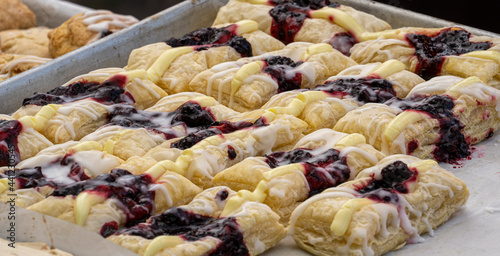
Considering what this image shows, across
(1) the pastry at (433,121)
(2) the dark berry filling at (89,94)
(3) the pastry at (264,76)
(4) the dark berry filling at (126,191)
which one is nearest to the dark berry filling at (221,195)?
(4) the dark berry filling at (126,191)

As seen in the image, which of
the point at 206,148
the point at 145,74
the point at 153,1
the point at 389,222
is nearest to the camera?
the point at 389,222

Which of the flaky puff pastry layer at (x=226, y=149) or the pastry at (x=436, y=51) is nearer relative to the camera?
the flaky puff pastry layer at (x=226, y=149)

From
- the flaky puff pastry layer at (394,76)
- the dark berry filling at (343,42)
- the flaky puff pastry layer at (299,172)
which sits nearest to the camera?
the flaky puff pastry layer at (299,172)

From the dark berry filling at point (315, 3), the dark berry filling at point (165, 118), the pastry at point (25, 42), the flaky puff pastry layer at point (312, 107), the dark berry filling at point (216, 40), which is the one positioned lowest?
the pastry at point (25, 42)

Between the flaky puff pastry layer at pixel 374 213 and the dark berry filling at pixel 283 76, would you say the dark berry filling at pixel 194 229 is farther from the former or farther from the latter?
the dark berry filling at pixel 283 76

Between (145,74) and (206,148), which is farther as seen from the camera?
(145,74)

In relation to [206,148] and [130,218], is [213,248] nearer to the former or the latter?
[130,218]

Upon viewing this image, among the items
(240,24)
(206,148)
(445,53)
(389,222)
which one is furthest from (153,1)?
(389,222)

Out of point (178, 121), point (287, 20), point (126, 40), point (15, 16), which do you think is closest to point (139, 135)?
point (178, 121)
